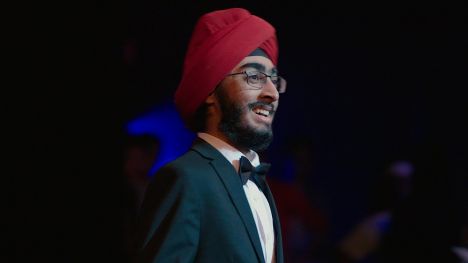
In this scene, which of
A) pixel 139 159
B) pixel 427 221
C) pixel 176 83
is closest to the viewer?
pixel 427 221

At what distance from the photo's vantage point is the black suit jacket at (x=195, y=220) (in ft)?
7.03

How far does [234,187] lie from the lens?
2.28m

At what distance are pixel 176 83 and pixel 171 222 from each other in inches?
97.8

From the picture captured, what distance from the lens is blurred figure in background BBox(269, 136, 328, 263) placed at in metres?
4.11

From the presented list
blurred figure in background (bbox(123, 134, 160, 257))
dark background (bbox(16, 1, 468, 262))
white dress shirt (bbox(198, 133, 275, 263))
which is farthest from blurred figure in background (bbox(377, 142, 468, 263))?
white dress shirt (bbox(198, 133, 275, 263))

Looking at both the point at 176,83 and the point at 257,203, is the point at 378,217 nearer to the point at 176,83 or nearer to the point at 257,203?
the point at 176,83

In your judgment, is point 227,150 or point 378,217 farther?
point 378,217

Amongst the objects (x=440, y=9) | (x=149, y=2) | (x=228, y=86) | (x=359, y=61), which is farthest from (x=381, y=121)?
(x=228, y=86)

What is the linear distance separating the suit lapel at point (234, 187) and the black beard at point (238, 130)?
0.26 feet

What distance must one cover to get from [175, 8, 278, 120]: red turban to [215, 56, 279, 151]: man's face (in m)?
0.03

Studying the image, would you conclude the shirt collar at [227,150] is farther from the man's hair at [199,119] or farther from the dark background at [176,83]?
the dark background at [176,83]

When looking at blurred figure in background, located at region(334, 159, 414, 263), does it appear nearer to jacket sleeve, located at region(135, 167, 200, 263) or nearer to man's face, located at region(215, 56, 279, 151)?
man's face, located at region(215, 56, 279, 151)

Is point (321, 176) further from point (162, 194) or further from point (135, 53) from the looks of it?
point (162, 194)

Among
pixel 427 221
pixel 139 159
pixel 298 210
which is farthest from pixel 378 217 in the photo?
pixel 139 159
